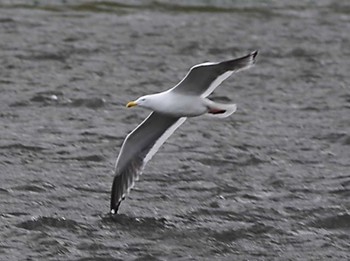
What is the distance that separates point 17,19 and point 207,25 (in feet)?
8.89

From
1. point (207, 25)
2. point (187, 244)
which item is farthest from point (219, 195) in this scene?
point (207, 25)

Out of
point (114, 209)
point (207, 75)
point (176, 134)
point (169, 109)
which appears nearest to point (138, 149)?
point (114, 209)

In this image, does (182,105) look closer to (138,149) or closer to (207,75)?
(207,75)

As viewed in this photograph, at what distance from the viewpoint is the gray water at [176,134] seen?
388 inches

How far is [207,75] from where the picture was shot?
928 centimetres

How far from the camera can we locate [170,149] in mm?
12469

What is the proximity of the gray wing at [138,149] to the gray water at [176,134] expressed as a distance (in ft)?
0.90

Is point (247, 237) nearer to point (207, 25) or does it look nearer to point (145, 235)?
point (145, 235)

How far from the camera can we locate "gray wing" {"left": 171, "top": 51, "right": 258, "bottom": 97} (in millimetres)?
8930

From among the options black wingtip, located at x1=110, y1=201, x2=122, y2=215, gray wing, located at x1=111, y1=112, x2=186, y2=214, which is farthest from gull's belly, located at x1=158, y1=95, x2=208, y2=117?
black wingtip, located at x1=110, y1=201, x2=122, y2=215

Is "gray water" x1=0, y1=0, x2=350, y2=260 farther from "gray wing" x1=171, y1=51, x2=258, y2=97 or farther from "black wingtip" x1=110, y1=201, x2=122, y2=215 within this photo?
"gray wing" x1=171, y1=51, x2=258, y2=97

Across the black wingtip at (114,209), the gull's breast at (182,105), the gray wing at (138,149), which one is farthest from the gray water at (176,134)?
the gull's breast at (182,105)

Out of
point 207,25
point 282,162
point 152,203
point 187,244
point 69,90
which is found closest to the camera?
point 187,244

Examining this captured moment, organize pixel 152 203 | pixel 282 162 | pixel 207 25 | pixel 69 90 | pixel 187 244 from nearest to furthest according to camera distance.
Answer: pixel 187 244, pixel 152 203, pixel 282 162, pixel 69 90, pixel 207 25
